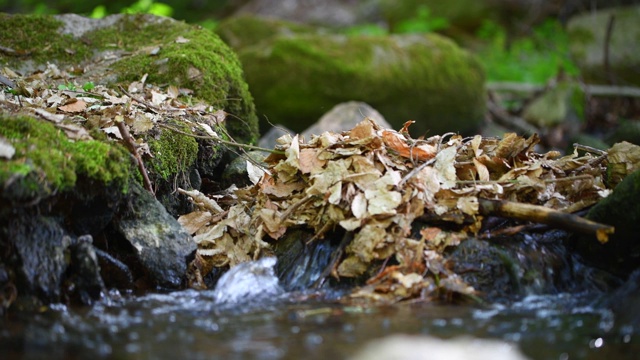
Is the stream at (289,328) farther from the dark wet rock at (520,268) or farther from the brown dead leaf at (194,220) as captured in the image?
the brown dead leaf at (194,220)

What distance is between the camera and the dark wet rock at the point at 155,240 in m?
4.13

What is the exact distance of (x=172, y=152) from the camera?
478 centimetres

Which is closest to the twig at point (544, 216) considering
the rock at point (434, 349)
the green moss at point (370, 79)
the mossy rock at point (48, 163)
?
the rock at point (434, 349)

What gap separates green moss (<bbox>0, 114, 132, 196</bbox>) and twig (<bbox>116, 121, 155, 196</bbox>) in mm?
99

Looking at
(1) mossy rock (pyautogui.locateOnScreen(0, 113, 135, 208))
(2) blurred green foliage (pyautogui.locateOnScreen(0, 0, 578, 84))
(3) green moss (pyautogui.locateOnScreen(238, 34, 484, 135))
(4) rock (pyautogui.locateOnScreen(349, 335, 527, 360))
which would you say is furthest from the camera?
(2) blurred green foliage (pyautogui.locateOnScreen(0, 0, 578, 84))

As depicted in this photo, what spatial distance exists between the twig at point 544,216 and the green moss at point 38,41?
441 cm

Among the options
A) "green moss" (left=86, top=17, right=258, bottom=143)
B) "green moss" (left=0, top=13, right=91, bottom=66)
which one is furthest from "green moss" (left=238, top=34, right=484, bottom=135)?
"green moss" (left=0, top=13, right=91, bottom=66)

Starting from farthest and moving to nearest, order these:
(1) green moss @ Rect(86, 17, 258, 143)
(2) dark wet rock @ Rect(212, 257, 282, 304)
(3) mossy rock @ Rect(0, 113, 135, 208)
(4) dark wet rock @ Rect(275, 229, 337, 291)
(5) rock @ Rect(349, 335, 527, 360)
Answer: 1. (1) green moss @ Rect(86, 17, 258, 143)
2. (4) dark wet rock @ Rect(275, 229, 337, 291)
3. (2) dark wet rock @ Rect(212, 257, 282, 304)
4. (3) mossy rock @ Rect(0, 113, 135, 208)
5. (5) rock @ Rect(349, 335, 527, 360)

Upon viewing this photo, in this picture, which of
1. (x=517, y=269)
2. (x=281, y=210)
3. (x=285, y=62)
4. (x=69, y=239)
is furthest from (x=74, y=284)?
(x=285, y=62)

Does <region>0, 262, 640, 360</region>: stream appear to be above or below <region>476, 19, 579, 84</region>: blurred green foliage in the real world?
above

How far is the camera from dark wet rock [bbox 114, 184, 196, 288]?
4.13m

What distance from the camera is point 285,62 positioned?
9602 mm

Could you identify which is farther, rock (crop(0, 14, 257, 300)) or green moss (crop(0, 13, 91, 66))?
green moss (crop(0, 13, 91, 66))

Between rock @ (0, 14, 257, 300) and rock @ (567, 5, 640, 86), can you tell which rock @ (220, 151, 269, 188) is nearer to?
rock @ (0, 14, 257, 300)
